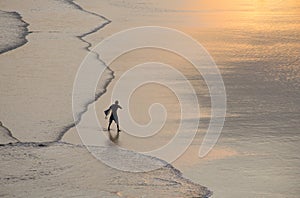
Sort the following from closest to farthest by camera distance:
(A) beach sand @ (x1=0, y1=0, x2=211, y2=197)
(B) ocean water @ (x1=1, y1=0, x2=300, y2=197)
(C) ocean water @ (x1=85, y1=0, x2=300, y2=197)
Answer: (A) beach sand @ (x1=0, y1=0, x2=211, y2=197), (C) ocean water @ (x1=85, y1=0, x2=300, y2=197), (B) ocean water @ (x1=1, y1=0, x2=300, y2=197)

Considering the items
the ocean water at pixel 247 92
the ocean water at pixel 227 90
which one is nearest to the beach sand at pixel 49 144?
the ocean water at pixel 227 90

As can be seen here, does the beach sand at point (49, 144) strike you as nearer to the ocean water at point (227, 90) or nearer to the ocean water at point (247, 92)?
the ocean water at point (227, 90)

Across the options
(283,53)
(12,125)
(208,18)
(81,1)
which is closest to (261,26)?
(208,18)

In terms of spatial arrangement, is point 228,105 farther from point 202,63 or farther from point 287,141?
point 202,63

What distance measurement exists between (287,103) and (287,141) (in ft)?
10.4

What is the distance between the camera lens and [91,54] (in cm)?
2339

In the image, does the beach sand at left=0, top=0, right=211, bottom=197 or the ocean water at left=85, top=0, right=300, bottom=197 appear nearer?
the beach sand at left=0, top=0, right=211, bottom=197

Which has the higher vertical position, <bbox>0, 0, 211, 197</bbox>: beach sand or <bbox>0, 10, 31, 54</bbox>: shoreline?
<bbox>0, 10, 31, 54</bbox>: shoreline

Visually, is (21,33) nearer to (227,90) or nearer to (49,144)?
(227,90)

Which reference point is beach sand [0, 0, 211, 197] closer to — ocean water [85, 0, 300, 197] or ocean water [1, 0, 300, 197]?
ocean water [1, 0, 300, 197]

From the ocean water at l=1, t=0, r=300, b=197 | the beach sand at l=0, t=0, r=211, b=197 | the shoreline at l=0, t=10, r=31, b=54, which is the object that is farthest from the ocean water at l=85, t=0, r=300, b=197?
the shoreline at l=0, t=10, r=31, b=54

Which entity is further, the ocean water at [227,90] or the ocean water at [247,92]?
the ocean water at [227,90]

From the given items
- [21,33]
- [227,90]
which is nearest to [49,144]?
→ [227,90]

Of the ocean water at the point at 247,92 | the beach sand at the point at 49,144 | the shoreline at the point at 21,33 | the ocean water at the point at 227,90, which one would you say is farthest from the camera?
the shoreline at the point at 21,33
